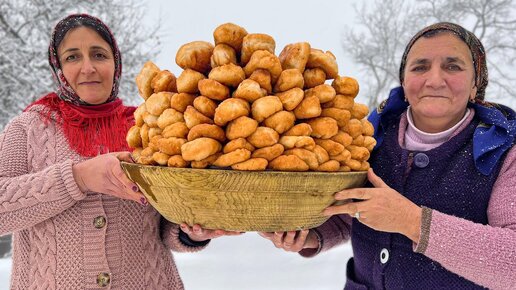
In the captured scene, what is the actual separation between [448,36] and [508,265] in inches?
29.0

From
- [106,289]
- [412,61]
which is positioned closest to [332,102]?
[412,61]

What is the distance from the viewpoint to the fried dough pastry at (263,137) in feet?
3.51

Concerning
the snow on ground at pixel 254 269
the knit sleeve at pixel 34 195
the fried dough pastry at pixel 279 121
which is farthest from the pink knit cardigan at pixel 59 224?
the snow on ground at pixel 254 269

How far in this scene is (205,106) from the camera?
1.12 metres

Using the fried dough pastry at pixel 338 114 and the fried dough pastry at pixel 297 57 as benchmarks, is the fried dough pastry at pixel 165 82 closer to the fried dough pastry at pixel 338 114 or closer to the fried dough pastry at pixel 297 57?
the fried dough pastry at pixel 297 57

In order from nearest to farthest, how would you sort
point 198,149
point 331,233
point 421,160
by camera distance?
1. point 198,149
2. point 421,160
3. point 331,233

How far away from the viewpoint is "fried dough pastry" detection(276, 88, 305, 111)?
1121 mm

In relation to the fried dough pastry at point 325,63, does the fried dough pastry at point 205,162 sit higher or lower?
lower

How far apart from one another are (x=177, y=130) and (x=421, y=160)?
2.75 ft

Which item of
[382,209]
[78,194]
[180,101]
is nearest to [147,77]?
[180,101]

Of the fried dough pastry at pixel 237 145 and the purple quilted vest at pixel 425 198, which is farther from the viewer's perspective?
the purple quilted vest at pixel 425 198

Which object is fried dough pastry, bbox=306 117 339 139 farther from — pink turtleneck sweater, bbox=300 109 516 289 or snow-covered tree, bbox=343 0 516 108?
snow-covered tree, bbox=343 0 516 108

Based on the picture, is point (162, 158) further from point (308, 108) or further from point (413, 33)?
point (413, 33)

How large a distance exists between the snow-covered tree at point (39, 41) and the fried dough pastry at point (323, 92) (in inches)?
273
